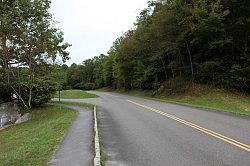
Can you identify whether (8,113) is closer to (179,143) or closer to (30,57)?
(30,57)

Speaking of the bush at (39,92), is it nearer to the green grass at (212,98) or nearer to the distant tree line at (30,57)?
the distant tree line at (30,57)

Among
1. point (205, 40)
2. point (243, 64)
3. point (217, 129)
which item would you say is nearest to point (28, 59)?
point (205, 40)

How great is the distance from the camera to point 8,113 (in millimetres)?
35125

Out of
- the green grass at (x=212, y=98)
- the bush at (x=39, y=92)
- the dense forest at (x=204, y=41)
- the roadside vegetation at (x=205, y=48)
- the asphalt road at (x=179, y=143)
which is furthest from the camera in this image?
the dense forest at (x=204, y=41)

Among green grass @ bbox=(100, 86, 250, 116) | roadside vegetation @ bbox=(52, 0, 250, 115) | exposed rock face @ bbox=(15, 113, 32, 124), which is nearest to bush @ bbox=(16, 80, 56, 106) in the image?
roadside vegetation @ bbox=(52, 0, 250, 115)

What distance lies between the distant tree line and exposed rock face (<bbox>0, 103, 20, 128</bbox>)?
1.06 metres

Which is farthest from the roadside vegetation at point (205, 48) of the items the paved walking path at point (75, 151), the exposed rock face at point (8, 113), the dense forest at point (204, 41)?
the paved walking path at point (75, 151)

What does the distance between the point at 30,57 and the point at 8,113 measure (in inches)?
218

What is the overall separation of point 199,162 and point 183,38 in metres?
33.9

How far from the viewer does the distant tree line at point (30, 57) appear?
35344 mm

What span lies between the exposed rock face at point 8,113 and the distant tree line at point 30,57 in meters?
1.06

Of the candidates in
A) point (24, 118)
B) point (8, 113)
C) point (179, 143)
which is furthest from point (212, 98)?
point (179, 143)

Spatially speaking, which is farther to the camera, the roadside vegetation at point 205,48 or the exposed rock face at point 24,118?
the roadside vegetation at point 205,48

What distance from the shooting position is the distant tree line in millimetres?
35344
